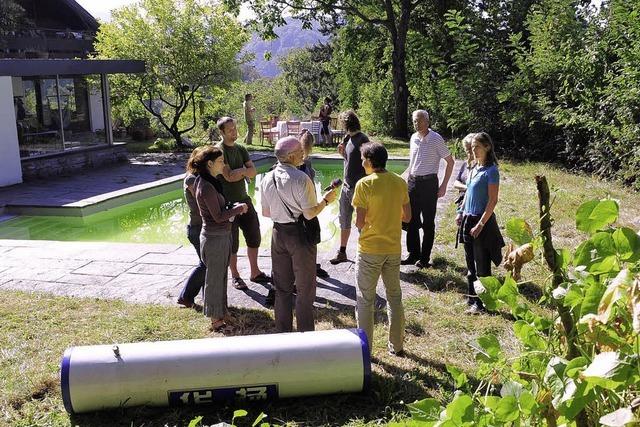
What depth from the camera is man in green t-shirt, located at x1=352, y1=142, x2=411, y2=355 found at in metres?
3.99

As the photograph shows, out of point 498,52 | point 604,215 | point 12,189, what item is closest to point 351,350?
point 604,215

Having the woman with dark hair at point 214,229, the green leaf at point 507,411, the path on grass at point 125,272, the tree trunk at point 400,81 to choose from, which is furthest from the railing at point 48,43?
the green leaf at point 507,411

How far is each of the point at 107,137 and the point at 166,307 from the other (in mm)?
11004

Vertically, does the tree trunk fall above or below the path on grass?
above

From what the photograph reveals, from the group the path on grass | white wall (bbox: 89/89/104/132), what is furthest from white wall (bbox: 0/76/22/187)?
the path on grass

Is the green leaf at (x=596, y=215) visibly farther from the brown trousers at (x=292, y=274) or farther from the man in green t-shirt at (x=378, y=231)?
the brown trousers at (x=292, y=274)

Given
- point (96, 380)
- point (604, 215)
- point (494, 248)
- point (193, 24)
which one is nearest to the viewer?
point (604, 215)

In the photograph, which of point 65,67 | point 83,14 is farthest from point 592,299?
point 83,14

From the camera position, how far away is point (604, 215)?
1.07 m

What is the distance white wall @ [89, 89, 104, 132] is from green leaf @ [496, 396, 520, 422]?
15.1 meters

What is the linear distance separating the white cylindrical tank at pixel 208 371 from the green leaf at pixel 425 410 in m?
2.50

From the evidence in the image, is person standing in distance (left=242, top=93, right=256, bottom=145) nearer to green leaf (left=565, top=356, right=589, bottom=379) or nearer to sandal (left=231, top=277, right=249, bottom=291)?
sandal (left=231, top=277, right=249, bottom=291)

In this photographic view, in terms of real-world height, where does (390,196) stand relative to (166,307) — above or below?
above

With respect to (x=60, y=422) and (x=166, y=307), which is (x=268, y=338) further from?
(x=166, y=307)
